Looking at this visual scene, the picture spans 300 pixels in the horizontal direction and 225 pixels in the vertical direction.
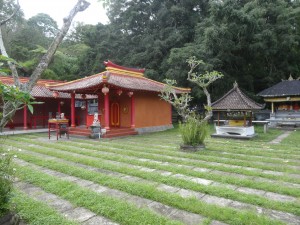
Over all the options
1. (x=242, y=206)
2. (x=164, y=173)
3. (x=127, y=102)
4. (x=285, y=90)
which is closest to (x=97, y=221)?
(x=242, y=206)

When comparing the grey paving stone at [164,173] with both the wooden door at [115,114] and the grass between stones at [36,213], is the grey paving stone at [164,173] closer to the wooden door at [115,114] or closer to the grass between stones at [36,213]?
the grass between stones at [36,213]

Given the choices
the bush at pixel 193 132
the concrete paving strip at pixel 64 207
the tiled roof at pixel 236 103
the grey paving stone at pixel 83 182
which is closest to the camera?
the concrete paving strip at pixel 64 207

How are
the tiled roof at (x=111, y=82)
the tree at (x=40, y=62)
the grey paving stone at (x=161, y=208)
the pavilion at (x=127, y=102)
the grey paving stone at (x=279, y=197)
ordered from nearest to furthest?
the tree at (x=40, y=62) < the grey paving stone at (x=161, y=208) < the grey paving stone at (x=279, y=197) < the tiled roof at (x=111, y=82) < the pavilion at (x=127, y=102)

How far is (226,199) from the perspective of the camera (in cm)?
403

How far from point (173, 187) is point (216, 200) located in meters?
0.90

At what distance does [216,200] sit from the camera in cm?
399

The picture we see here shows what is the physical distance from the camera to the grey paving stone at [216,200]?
387cm

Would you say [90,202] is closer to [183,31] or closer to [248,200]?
[248,200]

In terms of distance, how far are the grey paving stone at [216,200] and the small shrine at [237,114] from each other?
26.3ft

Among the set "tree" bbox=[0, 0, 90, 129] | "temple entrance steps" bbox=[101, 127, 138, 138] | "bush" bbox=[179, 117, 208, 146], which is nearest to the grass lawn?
"bush" bbox=[179, 117, 208, 146]

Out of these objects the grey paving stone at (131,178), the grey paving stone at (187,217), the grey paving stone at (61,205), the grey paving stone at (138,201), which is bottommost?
the grey paving stone at (187,217)

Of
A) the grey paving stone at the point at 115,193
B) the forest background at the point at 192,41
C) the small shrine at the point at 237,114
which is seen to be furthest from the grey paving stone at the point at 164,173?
the forest background at the point at 192,41

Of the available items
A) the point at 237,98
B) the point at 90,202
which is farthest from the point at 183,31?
the point at 90,202

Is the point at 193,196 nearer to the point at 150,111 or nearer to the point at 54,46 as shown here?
the point at 54,46
